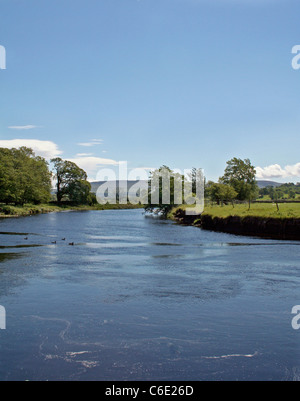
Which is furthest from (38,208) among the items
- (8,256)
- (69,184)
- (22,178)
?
(8,256)

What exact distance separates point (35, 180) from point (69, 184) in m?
34.3

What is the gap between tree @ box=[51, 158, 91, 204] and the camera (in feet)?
496

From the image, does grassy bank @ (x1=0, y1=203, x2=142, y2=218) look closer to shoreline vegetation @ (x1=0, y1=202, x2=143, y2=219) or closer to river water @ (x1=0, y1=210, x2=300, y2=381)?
shoreline vegetation @ (x1=0, y1=202, x2=143, y2=219)

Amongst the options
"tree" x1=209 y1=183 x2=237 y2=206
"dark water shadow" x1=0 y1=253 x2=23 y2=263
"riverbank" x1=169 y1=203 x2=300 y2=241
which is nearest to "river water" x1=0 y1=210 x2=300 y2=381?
"dark water shadow" x1=0 y1=253 x2=23 y2=263

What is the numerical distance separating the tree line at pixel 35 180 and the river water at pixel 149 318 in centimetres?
7260

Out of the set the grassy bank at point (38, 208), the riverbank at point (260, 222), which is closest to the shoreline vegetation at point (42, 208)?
the grassy bank at point (38, 208)

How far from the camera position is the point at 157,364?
40.8 feet

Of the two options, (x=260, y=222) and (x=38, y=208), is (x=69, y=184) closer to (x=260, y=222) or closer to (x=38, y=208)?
(x=38, y=208)

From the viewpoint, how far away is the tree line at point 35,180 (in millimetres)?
100562

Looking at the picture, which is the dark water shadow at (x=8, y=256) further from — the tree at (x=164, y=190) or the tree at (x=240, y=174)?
the tree at (x=240, y=174)

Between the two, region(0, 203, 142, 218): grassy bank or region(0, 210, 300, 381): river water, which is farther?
region(0, 203, 142, 218): grassy bank

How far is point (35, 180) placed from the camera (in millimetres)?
118000
